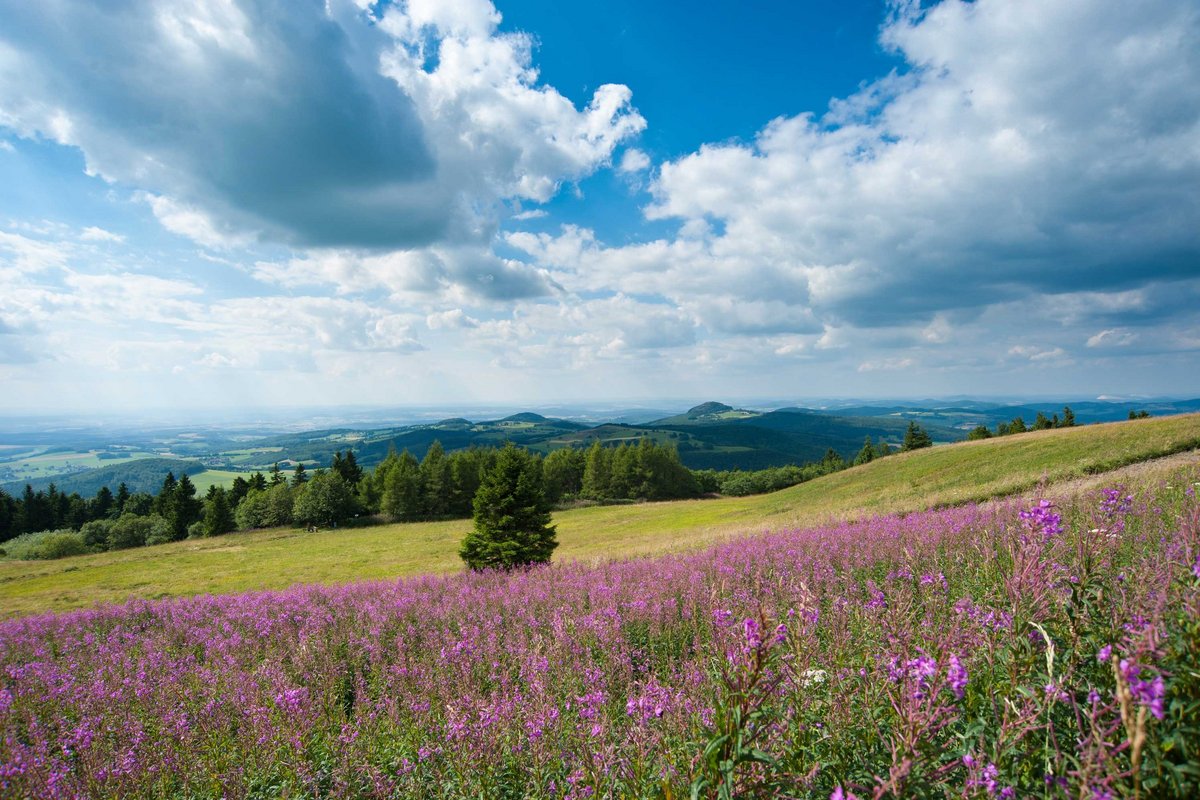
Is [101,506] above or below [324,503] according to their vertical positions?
below

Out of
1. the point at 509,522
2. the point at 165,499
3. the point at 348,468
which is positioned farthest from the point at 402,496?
the point at 509,522

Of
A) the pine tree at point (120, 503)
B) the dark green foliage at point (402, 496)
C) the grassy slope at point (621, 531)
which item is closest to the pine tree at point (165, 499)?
the pine tree at point (120, 503)

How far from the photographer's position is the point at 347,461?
3516 inches

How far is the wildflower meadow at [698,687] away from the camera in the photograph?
2.27m

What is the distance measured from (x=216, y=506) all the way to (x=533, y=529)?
237 ft

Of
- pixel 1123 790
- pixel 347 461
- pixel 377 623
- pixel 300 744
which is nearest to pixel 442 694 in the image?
pixel 300 744

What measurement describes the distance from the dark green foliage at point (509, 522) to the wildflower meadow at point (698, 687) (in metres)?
9.40

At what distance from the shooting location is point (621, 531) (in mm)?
45812

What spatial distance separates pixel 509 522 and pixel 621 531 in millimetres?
26364

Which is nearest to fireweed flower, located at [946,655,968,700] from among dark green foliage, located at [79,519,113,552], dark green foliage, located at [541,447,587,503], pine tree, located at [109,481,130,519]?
dark green foliage, located at [541,447,587,503]

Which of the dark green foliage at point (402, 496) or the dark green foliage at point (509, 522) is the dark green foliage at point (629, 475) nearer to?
the dark green foliage at point (402, 496)

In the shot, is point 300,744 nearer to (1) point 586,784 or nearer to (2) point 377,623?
(1) point 586,784

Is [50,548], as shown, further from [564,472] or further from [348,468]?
[564,472]

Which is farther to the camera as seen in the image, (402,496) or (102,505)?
(102,505)
